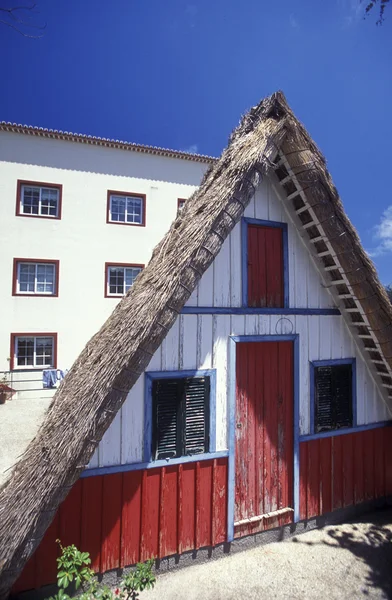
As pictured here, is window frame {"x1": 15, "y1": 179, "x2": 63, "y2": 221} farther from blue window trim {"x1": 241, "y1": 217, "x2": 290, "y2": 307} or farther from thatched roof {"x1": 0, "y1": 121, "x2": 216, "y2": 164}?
blue window trim {"x1": 241, "y1": 217, "x2": 290, "y2": 307}

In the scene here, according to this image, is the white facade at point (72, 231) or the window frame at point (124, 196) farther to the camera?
the window frame at point (124, 196)

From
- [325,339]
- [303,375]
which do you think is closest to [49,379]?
[303,375]

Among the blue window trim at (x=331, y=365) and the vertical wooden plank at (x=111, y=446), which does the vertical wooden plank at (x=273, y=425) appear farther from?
the vertical wooden plank at (x=111, y=446)

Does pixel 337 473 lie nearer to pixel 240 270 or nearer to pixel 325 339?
pixel 325 339

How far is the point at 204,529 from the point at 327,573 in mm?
1619

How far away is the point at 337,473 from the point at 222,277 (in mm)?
3585

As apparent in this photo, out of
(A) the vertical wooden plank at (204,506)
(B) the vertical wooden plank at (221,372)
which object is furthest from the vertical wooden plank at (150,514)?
(B) the vertical wooden plank at (221,372)

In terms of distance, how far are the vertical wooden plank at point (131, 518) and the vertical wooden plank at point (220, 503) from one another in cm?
98

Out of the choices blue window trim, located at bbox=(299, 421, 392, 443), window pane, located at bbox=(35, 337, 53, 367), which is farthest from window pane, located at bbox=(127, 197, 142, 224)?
blue window trim, located at bbox=(299, 421, 392, 443)

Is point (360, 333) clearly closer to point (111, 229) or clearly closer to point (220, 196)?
point (220, 196)

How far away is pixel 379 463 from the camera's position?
5383mm

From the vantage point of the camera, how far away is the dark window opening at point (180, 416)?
12.8 ft

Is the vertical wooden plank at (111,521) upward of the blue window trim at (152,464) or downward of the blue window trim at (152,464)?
downward

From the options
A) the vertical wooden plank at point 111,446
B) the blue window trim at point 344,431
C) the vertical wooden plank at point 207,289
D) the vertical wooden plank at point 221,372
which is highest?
the vertical wooden plank at point 207,289
